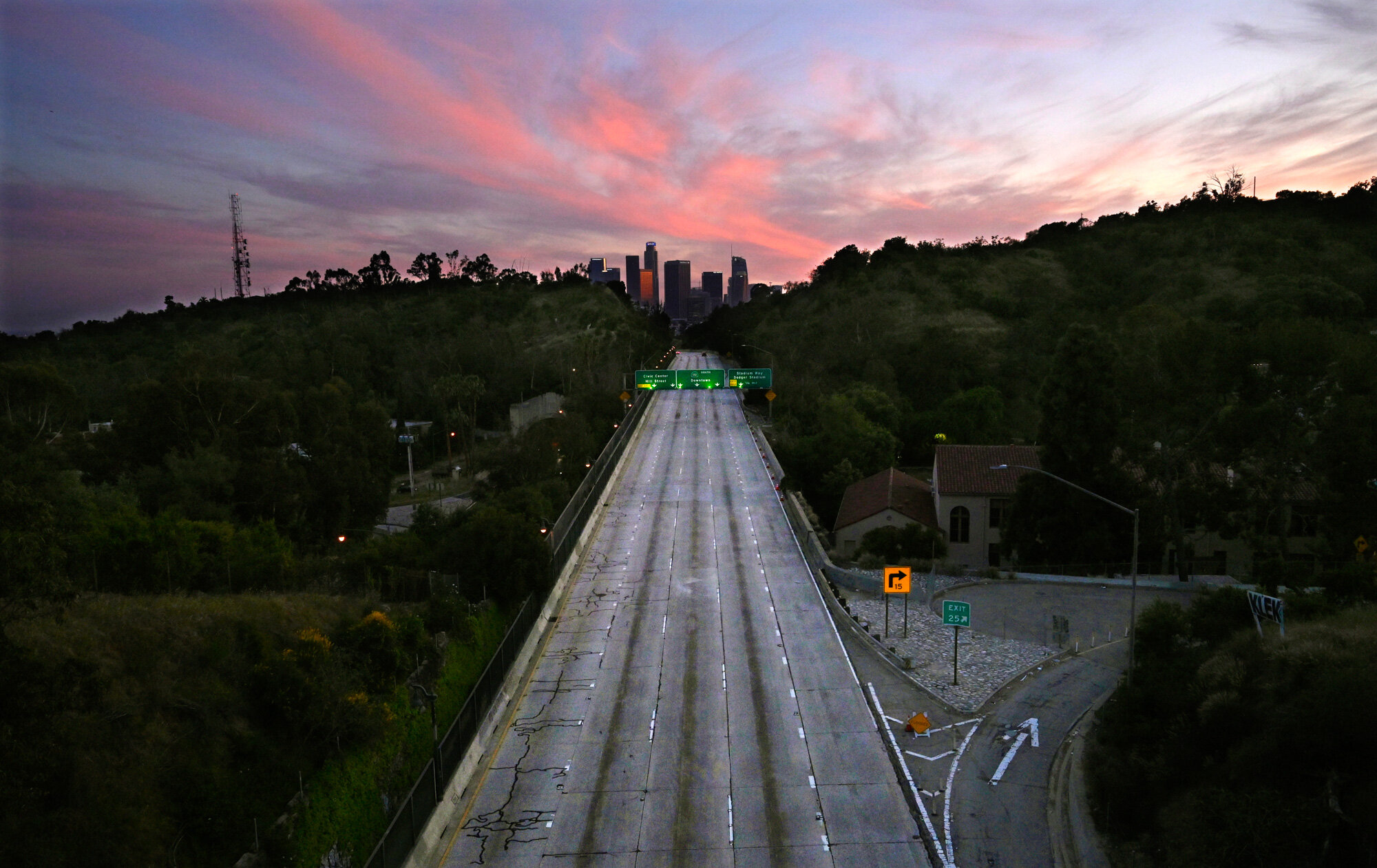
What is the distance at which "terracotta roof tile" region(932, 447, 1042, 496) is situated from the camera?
158ft

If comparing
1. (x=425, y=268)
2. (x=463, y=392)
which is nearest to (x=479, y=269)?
(x=425, y=268)

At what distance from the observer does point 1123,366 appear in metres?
42.7

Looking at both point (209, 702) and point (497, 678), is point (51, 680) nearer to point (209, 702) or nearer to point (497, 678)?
point (209, 702)

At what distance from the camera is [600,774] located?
779 inches

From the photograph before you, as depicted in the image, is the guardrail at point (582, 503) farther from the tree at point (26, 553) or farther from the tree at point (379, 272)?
the tree at point (379, 272)

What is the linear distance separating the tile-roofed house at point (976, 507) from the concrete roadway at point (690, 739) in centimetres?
1418

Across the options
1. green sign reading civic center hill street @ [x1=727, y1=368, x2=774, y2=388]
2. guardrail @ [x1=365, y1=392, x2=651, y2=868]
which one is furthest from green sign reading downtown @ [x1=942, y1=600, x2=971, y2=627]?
green sign reading civic center hill street @ [x1=727, y1=368, x2=774, y2=388]

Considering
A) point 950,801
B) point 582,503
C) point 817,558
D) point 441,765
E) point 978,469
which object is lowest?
point 950,801

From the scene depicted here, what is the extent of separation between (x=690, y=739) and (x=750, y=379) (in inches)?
2307

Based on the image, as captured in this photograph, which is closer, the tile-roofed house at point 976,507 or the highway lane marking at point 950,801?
the highway lane marking at point 950,801

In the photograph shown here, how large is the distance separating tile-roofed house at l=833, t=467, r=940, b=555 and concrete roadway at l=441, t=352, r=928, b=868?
35.4ft

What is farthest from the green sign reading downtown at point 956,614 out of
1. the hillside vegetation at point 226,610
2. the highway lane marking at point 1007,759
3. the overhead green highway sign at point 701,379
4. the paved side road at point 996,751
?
the overhead green highway sign at point 701,379

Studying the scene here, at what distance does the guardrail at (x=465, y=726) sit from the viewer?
15.5m

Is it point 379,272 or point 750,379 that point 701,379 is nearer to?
point 750,379
